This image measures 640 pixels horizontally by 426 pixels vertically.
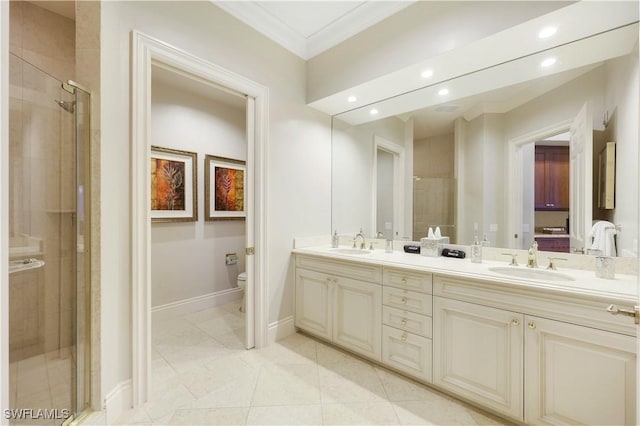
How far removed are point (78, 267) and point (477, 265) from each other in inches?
95.9

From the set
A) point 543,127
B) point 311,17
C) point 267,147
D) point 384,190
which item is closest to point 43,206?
point 267,147

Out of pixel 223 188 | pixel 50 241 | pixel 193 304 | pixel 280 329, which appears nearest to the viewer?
pixel 50 241

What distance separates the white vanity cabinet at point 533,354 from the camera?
1.19 metres

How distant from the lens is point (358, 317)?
82.2 inches

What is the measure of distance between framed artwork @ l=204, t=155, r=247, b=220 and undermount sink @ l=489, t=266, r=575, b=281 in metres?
2.55

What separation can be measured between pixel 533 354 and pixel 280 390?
1.47m

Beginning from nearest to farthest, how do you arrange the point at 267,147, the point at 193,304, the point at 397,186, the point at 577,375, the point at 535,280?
1. the point at 577,375
2. the point at 535,280
3. the point at 267,147
4. the point at 397,186
5. the point at 193,304

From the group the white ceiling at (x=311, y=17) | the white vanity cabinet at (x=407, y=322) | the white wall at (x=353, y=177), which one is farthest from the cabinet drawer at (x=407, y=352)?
the white ceiling at (x=311, y=17)

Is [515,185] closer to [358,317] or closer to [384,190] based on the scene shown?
[384,190]

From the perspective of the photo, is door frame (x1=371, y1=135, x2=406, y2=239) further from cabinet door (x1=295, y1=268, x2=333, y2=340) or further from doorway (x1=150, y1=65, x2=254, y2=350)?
doorway (x1=150, y1=65, x2=254, y2=350)

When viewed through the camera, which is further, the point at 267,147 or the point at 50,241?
the point at 267,147

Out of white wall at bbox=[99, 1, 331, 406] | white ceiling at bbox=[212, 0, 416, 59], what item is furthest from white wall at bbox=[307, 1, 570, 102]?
white wall at bbox=[99, 1, 331, 406]

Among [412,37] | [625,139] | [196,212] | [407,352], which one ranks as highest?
[412,37]

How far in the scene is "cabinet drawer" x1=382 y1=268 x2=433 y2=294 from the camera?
1.72 metres
